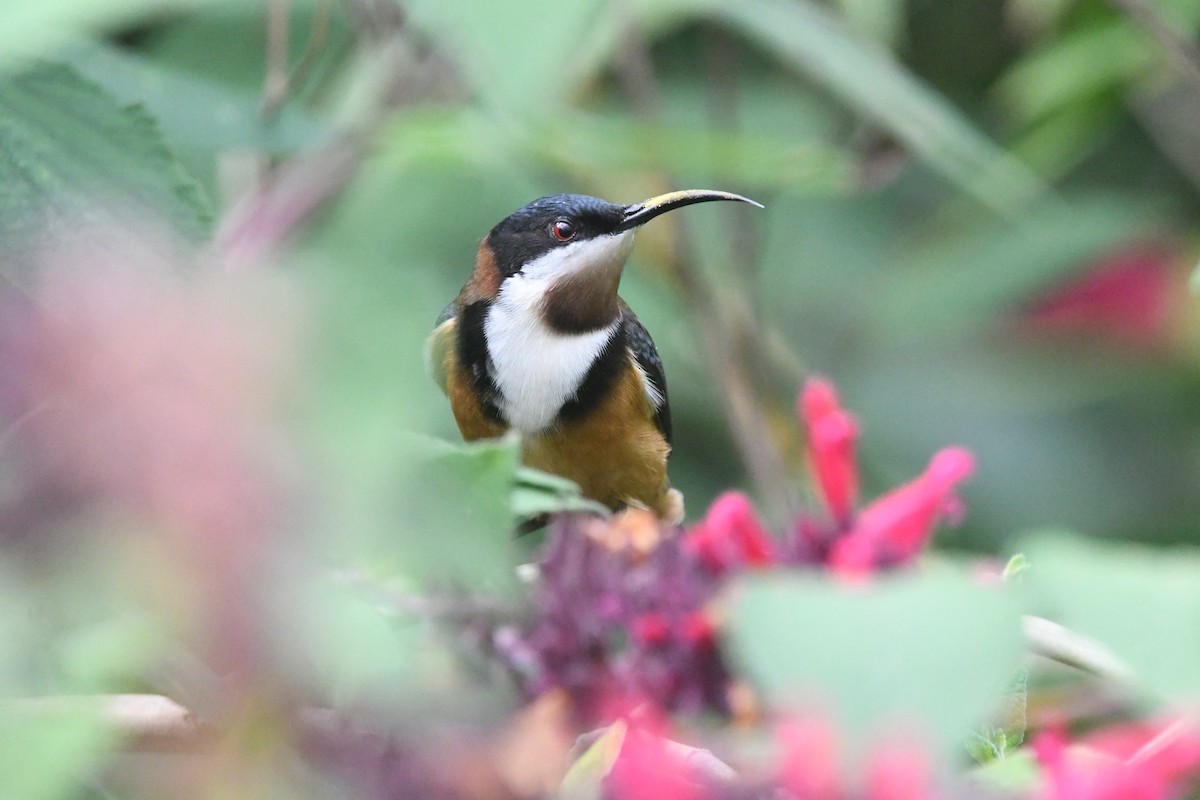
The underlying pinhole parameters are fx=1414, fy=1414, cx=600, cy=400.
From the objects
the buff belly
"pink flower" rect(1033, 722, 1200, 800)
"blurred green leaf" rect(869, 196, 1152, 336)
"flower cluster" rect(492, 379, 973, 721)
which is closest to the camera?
"pink flower" rect(1033, 722, 1200, 800)

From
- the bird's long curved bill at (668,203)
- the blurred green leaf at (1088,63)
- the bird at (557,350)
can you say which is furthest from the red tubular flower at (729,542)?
the blurred green leaf at (1088,63)

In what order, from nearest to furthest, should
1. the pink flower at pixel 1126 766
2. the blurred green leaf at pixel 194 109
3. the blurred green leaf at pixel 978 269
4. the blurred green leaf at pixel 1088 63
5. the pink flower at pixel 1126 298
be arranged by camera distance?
1. the pink flower at pixel 1126 766
2. the blurred green leaf at pixel 194 109
3. the blurred green leaf at pixel 1088 63
4. the pink flower at pixel 1126 298
5. the blurred green leaf at pixel 978 269

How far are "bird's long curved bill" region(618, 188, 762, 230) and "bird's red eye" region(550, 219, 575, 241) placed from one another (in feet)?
0.31

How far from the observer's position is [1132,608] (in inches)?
16.9

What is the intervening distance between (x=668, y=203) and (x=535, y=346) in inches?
15.1

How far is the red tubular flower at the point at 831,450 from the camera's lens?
105 centimetres

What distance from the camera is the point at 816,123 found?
3662mm

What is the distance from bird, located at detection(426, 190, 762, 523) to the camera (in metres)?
1.97

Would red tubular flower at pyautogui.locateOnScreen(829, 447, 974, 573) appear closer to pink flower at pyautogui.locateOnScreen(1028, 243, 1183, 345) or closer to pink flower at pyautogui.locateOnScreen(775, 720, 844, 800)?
pink flower at pyautogui.locateOnScreen(775, 720, 844, 800)

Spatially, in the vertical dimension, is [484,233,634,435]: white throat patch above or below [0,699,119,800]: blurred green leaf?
above

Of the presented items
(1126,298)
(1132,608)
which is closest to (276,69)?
(1132,608)

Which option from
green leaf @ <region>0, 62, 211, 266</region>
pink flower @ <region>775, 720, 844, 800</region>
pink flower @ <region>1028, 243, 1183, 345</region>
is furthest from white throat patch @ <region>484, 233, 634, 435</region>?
pink flower @ <region>1028, 243, 1183, 345</region>

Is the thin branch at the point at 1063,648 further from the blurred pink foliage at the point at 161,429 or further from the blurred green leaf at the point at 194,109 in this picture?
the blurred green leaf at the point at 194,109

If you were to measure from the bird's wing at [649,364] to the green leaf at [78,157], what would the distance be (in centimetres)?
136
